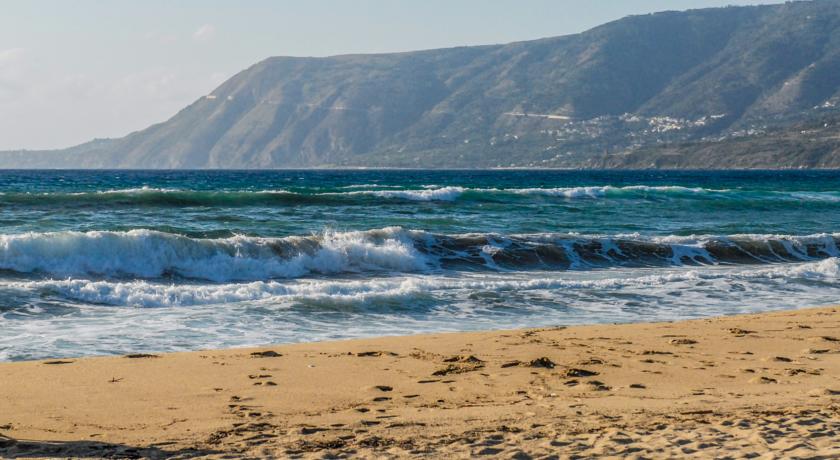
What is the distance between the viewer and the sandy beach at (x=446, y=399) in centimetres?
676

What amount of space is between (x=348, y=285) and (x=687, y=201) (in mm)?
37314

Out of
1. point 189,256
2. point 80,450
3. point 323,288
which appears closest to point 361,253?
point 189,256

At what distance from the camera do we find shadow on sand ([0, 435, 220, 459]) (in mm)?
6516

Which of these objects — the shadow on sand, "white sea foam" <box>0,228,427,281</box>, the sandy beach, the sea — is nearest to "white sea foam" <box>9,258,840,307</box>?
the sea

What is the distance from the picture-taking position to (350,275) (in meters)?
20.4

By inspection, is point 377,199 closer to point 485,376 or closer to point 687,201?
point 687,201

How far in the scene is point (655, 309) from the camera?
1555 cm

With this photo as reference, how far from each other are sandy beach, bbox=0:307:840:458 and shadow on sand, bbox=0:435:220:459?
20 mm

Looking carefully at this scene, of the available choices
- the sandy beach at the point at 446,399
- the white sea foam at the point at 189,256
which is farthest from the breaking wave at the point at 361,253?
the sandy beach at the point at 446,399

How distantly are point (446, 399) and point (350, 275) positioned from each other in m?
12.0

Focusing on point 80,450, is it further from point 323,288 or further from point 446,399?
point 323,288

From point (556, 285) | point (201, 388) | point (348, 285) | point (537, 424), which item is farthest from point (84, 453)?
point (556, 285)

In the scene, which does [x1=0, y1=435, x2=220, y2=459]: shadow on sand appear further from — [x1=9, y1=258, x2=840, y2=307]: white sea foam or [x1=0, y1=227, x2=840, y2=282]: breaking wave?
[x1=0, y1=227, x2=840, y2=282]: breaking wave

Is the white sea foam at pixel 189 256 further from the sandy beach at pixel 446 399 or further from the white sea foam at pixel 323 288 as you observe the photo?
the sandy beach at pixel 446 399
